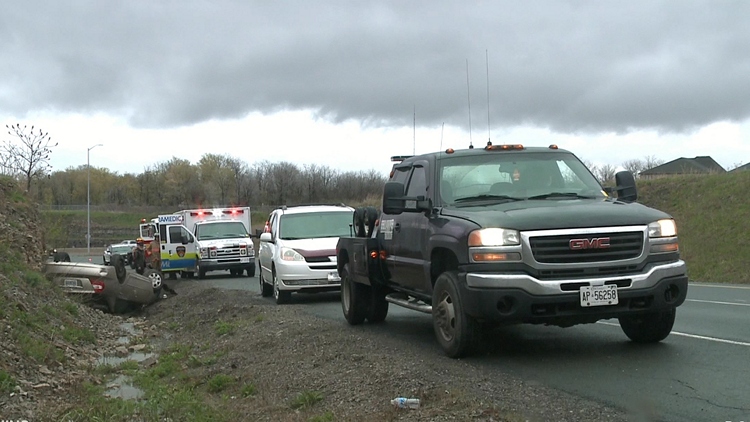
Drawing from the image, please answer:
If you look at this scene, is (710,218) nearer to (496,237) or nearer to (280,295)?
(280,295)

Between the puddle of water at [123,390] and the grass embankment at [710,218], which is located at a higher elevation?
the grass embankment at [710,218]

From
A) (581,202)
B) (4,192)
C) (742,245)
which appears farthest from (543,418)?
(742,245)

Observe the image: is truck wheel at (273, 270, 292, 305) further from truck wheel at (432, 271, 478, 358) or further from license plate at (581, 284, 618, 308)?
license plate at (581, 284, 618, 308)

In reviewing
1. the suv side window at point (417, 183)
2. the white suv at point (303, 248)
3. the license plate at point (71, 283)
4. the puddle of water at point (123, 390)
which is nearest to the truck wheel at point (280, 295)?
the white suv at point (303, 248)

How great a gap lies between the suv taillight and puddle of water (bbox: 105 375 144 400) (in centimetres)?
787

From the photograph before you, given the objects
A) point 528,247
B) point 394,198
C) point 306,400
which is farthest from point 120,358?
point 528,247

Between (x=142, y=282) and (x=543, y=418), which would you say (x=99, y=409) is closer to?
(x=543, y=418)

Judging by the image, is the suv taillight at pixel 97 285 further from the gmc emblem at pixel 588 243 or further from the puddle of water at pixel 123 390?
the gmc emblem at pixel 588 243

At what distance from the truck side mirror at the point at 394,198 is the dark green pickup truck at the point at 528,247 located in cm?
1

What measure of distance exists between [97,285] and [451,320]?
11.4 meters

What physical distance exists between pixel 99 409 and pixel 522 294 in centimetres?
385

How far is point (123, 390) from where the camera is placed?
9.70 m

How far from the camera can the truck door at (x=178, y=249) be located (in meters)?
31.6

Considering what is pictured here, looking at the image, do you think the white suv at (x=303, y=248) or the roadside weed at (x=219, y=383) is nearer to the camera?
the roadside weed at (x=219, y=383)
